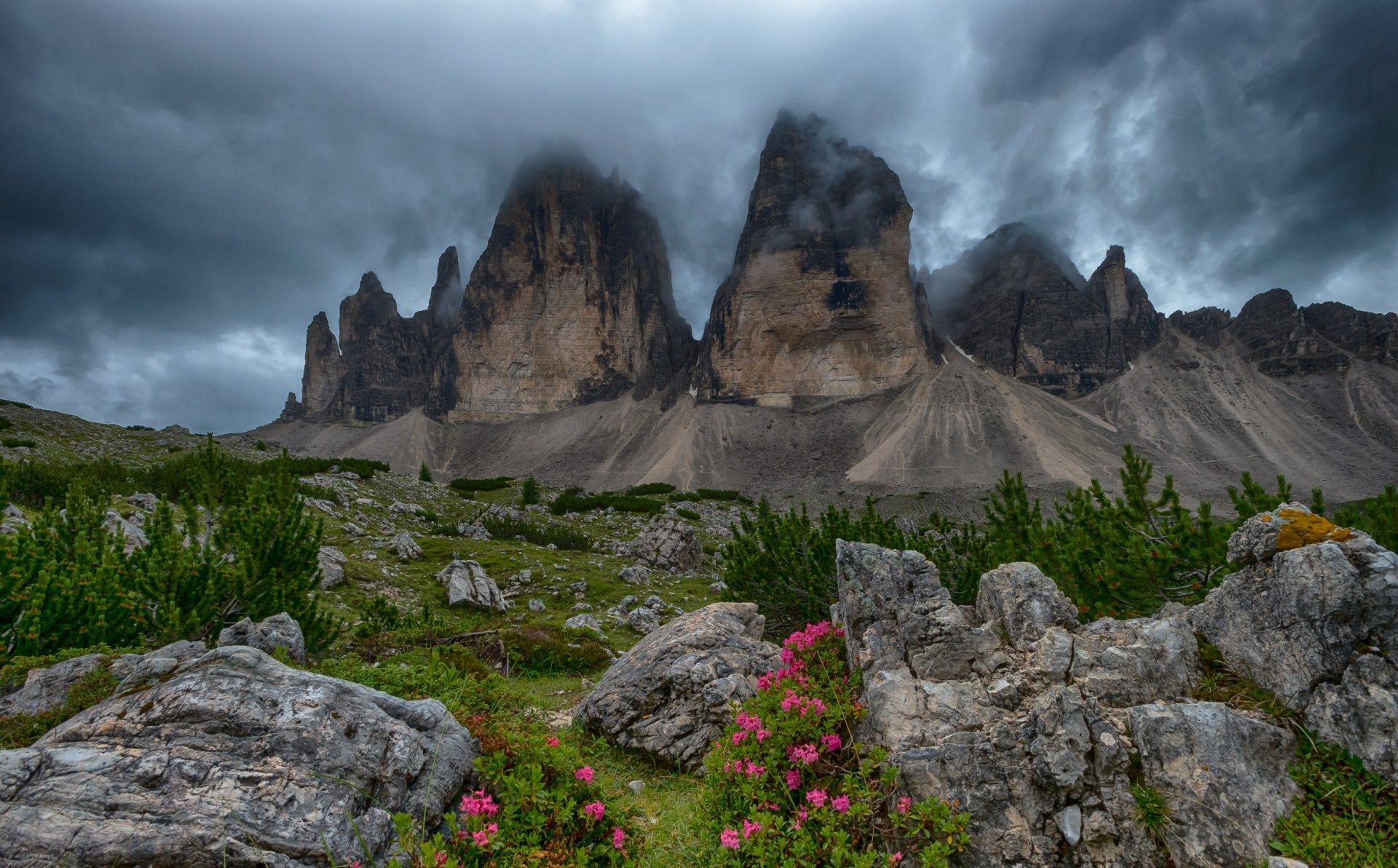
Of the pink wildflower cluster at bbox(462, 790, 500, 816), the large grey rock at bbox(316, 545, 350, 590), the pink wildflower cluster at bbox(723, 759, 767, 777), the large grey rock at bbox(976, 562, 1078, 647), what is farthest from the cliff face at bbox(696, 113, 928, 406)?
the pink wildflower cluster at bbox(462, 790, 500, 816)

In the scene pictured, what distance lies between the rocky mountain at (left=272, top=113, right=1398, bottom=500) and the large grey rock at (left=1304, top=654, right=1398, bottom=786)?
7364 cm

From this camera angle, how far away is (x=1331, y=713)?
4055 millimetres

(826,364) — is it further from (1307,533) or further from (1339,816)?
(1339,816)

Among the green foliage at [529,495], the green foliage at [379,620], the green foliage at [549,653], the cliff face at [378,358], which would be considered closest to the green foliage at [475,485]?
the green foliage at [529,495]

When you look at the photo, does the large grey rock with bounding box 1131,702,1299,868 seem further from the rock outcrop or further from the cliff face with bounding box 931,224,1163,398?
the cliff face with bounding box 931,224,1163,398

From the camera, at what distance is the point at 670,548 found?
2741cm

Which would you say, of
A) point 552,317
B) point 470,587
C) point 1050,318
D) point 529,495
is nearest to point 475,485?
point 529,495

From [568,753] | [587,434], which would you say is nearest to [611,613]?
[568,753]

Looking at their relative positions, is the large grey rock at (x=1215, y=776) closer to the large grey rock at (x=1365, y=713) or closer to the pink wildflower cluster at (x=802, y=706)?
the large grey rock at (x=1365, y=713)

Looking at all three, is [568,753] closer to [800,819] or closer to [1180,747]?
[800,819]

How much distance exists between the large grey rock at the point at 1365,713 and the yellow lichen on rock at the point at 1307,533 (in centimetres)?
104

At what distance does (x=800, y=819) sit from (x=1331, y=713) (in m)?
3.89

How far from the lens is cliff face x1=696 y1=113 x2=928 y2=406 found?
4193 inches

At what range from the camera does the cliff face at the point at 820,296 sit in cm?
10650
